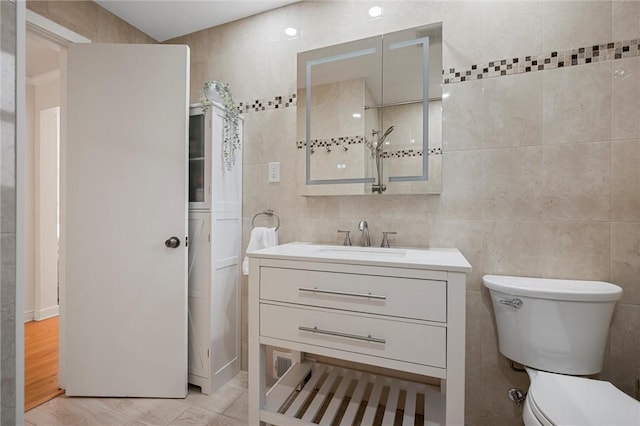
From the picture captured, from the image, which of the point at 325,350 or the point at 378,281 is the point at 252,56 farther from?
the point at 325,350

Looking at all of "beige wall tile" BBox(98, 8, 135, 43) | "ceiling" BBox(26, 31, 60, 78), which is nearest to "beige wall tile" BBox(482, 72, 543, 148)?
"beige wall tile" BBox(98, 8, 135, 43)

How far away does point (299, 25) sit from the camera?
190 centimetres

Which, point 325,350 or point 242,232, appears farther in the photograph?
point 242,232

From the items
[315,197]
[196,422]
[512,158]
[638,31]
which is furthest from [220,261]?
[638,31]

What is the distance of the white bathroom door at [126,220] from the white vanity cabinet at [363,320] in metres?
0.65

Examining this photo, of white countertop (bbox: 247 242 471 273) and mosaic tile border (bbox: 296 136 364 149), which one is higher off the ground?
mosaic tile border (bbox: 296 136 364 149)

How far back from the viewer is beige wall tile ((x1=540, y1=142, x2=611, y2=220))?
1332 millimetres

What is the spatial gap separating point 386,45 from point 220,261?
1.56 metres

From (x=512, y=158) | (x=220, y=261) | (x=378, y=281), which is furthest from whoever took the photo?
(x=220, y=261)

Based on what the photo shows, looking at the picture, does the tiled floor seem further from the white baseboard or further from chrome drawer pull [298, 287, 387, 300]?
the white baseboard

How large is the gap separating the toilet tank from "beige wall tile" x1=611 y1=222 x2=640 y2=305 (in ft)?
0.32

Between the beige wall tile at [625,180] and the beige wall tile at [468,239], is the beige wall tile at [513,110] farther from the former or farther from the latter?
the beige wall tile at [468,239]

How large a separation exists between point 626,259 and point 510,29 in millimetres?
1174

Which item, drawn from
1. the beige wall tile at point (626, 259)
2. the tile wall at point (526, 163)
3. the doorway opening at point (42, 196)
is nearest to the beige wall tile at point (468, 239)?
the tile wall at point (526, 163)
